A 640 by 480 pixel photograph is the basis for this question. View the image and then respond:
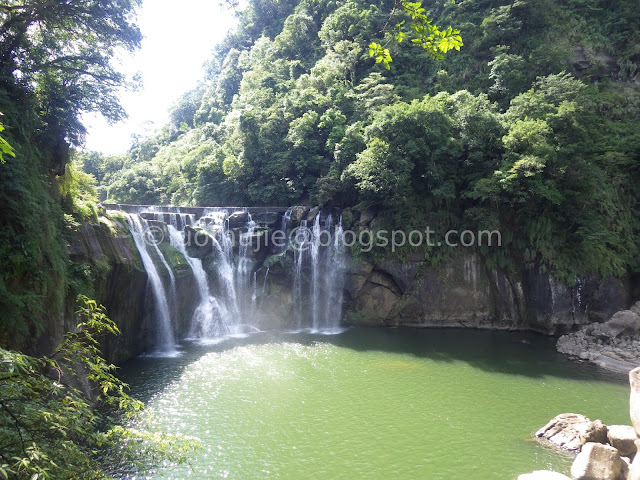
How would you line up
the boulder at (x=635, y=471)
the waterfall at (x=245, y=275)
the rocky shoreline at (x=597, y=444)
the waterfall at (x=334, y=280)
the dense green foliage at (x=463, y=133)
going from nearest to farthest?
the boulder at (x=635, y=471) → the rocky shoreline at (x=597, y=444) → the dense green foliage at (x=463, y=133) → the waterfall at (x=245, y=275) → the waterfall at (x=334, y=280)

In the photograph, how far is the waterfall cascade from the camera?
18.9m

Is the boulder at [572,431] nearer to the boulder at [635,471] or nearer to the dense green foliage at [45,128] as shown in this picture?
the boulder at [635,471]

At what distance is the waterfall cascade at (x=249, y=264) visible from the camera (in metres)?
18.9

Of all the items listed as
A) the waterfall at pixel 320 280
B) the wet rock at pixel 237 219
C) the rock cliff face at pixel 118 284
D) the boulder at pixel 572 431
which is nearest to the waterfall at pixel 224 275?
the wet rock at pixel 237 219

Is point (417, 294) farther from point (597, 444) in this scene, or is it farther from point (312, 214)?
point (597, 444)

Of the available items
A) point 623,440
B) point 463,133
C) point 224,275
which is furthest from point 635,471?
point 224,275

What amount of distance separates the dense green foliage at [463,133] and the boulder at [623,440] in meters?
10.7

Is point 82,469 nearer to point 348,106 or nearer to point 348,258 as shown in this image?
point 348,258

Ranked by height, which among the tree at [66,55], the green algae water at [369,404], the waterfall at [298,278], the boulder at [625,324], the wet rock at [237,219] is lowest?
the green algae water at [369,404]

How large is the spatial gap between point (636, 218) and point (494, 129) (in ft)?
→ 29.4

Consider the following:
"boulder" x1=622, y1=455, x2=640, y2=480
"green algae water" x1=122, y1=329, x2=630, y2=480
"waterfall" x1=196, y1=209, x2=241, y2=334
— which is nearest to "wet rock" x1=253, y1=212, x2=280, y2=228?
"waterfall" x1=196, y1=209, x2=241, y2=334

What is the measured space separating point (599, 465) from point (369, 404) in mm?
5840

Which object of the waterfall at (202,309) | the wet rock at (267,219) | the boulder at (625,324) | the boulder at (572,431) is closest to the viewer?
the boulder at (572,431)

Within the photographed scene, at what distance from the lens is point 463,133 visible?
19.9m
